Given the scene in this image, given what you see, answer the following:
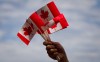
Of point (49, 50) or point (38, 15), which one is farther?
point (38, 15)

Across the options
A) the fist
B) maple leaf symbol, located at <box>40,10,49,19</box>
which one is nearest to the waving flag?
maple leaf symbol, located at <box>40,10,49,19</box>

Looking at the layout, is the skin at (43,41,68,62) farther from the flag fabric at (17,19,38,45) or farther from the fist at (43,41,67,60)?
the flag fabric at (17,19,38,45)

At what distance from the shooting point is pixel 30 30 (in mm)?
7270

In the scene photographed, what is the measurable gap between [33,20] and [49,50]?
3.98 ft

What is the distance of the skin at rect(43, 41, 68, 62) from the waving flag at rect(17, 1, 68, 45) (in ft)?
2.11

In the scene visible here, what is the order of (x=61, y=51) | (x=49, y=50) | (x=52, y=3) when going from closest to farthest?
(x=49, y=50) → (x=61, y=51) → (x=52, y=3)

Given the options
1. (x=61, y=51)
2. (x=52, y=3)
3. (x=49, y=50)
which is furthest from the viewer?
(x=52, y=3)

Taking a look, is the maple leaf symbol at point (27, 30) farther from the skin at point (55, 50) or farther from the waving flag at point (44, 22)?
the skin at point (55, 50)

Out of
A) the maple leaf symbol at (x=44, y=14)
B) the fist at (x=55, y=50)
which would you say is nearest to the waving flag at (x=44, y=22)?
the maple leaf symbol at (x=44, y=14)

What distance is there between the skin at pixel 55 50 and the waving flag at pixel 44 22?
0.64 metres

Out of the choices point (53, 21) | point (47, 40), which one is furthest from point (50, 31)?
point (47, 40)

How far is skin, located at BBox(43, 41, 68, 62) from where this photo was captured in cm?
622

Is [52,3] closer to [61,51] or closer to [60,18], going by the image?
[60,18]

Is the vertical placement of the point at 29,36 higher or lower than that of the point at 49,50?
higher
